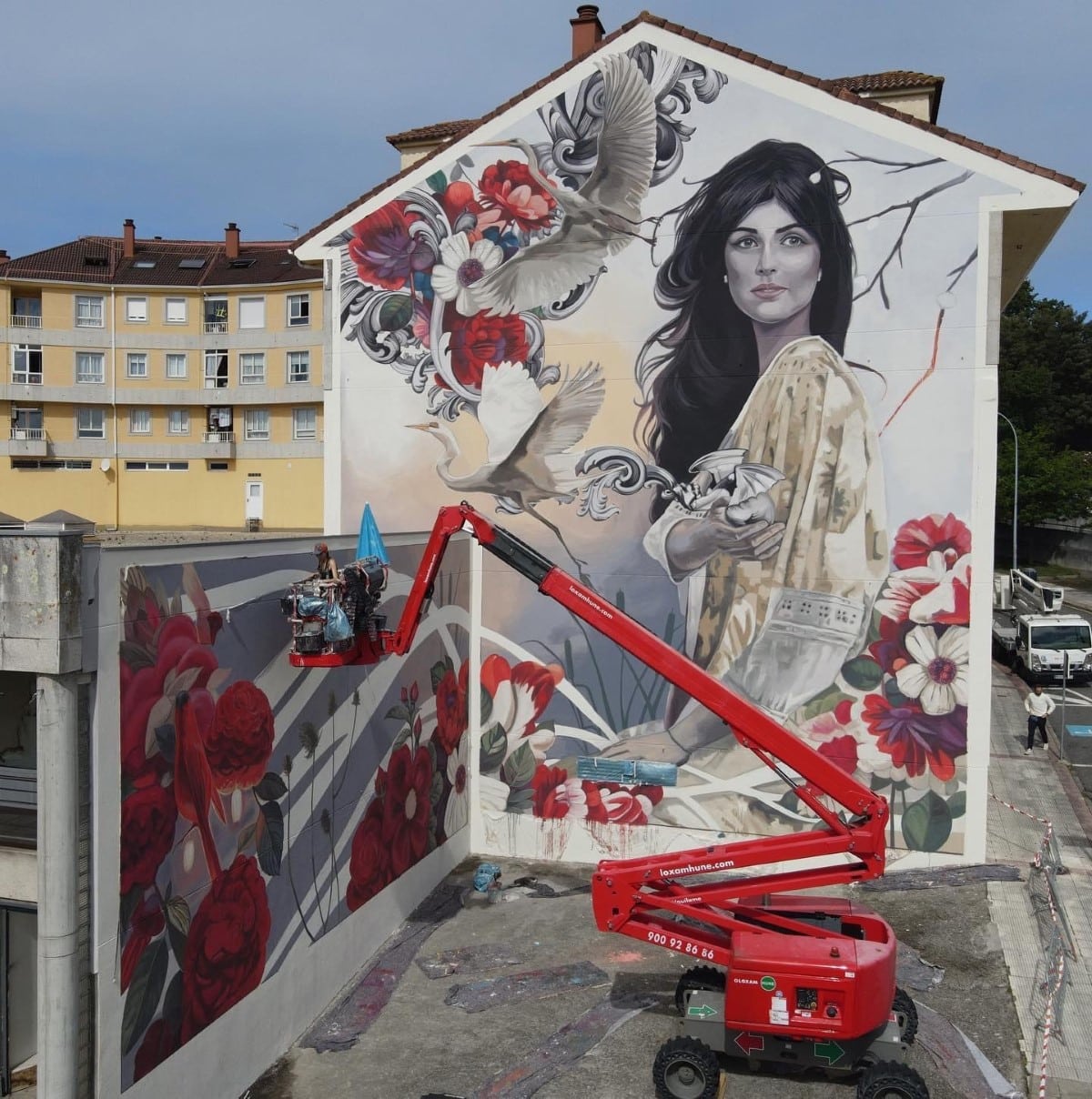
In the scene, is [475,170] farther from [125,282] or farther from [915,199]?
[125,282]

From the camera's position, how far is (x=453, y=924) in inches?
606

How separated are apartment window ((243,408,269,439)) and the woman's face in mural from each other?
3387 cm

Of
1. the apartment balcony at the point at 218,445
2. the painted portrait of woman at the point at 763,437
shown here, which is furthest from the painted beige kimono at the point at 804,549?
the apartment balcony at the point at 218,445

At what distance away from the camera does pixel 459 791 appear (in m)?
17.9

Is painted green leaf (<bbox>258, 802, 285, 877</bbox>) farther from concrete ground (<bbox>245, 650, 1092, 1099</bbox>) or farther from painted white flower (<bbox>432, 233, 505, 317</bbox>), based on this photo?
painted white flower (<bbox>432, 233, 505, 317</bbox>)

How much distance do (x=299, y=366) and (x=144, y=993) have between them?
129 ft

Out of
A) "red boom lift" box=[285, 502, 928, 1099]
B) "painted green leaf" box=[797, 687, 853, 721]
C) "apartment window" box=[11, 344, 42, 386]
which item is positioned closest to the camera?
"red boom lift" box=[285, 502, 928, 1099]

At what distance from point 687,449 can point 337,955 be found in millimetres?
9490

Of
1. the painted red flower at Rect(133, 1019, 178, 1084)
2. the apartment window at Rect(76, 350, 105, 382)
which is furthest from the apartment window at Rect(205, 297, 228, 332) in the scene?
Answer: the painted red flower at Rect(133, 1019, 178, 1084)

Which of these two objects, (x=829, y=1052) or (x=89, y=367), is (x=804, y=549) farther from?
(x=89, y=367)

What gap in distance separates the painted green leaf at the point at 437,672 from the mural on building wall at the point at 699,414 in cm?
139

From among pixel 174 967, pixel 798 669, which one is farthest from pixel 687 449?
pixel 174 967

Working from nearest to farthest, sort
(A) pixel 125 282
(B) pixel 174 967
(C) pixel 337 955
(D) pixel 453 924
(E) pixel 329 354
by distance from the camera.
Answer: (B) pixel 174 967
(C) pixel 337 955
(D) pixel 453 924
(E) pixel 329 354
(A) pixel 125 282

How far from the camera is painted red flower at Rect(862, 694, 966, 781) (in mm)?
16594
